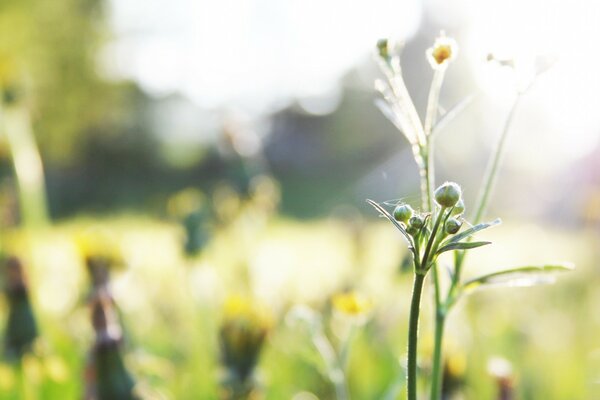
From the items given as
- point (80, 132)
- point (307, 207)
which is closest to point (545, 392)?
point (307, 207)

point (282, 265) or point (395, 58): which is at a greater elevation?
point (395, 58)

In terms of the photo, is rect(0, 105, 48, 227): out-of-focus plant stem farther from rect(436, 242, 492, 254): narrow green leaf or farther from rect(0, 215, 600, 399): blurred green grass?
rect(436, 242, 492, 254): narrow green leaf

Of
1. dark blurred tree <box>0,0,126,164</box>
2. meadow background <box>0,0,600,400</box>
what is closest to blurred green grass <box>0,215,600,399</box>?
meadow background <box>0,0,600,400</box>

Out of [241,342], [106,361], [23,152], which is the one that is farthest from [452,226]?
[23,152]

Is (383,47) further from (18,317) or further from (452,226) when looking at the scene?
(18,317)

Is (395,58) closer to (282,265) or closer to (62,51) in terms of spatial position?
(282,265)

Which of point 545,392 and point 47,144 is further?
point 47,144

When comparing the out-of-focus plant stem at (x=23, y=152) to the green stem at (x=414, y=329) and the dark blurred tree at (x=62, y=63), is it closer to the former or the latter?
the green stem at (x=414, y=329)

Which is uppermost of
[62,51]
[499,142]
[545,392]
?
[62,51]
